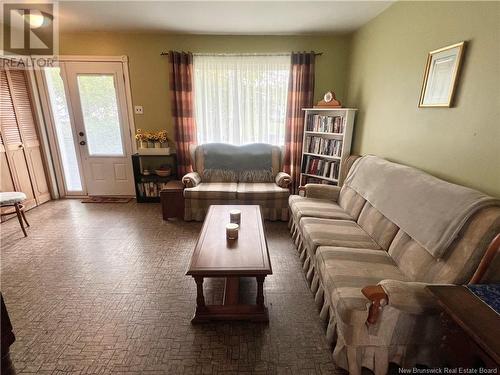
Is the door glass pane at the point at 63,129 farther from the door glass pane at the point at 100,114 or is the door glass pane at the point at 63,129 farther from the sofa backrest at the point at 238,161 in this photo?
the sofa backrest at the point at 238,161

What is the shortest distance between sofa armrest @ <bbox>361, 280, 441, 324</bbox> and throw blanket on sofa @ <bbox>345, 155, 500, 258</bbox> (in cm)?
30

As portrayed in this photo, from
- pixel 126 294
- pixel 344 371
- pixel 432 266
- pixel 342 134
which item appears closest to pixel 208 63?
pixel 342 134

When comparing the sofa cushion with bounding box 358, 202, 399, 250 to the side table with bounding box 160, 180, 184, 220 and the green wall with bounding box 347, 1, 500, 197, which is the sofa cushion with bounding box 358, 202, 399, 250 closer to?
the green wall with bounding box 347, 1, 500, 197

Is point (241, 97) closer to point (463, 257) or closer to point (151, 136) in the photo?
point (151, 136)

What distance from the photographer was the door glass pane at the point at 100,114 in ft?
12.2

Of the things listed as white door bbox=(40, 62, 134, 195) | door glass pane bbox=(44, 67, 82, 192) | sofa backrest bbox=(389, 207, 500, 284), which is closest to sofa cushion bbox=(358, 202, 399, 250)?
sofa backrest bbox=(389, 207, 500, 284)

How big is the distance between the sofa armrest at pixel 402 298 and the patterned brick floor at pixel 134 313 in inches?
21.5

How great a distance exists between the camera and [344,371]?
1.41 metres

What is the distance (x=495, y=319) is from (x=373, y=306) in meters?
0.45

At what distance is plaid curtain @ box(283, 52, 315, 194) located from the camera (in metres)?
3.51

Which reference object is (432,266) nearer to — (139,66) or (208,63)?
(208,63)

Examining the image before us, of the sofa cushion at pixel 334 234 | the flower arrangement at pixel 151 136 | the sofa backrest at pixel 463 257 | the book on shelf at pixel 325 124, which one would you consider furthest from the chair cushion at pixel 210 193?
the sofa backrest at pixel 463 257

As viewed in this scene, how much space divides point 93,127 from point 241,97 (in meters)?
2.35

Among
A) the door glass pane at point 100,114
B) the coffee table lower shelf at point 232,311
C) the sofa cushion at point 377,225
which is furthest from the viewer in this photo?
the door glass pane at point 100,114
